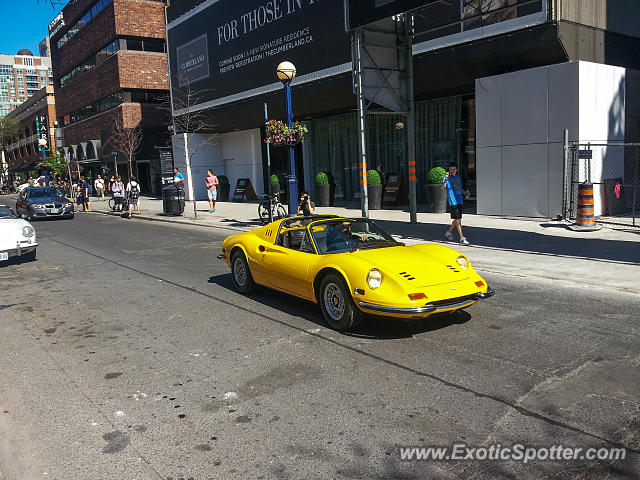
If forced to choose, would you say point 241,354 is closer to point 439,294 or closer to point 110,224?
point 439,294

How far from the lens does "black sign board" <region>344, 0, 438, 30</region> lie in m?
13.7

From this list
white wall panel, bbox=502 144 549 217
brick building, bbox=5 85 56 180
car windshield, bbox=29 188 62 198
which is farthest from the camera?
brick building, bbox=5 85 56 180

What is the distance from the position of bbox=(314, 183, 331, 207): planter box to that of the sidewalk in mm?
5122

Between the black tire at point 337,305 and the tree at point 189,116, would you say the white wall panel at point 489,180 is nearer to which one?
the black tire at point 337,305

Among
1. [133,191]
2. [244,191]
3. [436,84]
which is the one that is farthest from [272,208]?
[244,191]

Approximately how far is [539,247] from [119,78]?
116 ft

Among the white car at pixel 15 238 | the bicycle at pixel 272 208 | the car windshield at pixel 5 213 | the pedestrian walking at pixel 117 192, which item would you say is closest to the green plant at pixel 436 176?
the bicycle at pixel 272 208

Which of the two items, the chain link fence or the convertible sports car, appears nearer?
the convertible sports car

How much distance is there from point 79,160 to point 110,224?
95.9ft

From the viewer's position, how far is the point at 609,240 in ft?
38.3

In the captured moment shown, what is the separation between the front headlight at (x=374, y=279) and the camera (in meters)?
5.71

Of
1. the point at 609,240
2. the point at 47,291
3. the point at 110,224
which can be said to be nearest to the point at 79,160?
the point at 110,224

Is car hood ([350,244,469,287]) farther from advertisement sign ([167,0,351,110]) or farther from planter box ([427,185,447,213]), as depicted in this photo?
advertisement sign ([167,0,351,110])

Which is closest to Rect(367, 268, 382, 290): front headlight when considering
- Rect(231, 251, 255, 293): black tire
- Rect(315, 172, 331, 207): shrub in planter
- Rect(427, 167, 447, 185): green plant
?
Rect(231, 251, 255, 293): black tire
